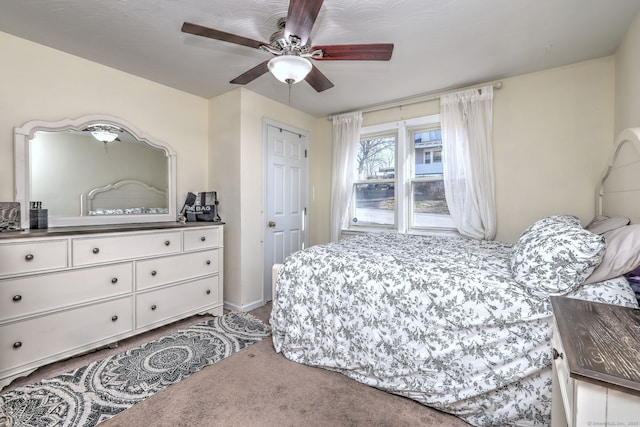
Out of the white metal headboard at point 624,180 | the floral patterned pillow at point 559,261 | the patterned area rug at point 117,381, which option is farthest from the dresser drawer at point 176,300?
the white metal headboard at point 624,180

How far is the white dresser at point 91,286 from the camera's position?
5.78 ft

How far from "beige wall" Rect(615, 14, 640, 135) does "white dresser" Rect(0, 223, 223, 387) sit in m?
3.47

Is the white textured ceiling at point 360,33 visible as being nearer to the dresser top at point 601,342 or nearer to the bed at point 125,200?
the bed at point 125,200

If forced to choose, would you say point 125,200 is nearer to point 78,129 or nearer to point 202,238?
point 78,129

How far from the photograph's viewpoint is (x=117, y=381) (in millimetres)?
1816

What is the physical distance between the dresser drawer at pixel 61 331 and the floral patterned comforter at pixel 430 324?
1.25 metres

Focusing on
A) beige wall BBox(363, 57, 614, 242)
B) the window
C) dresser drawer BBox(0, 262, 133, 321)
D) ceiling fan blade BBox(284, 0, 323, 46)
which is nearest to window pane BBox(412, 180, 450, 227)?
the window

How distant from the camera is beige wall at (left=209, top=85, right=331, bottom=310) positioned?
9.86 feet

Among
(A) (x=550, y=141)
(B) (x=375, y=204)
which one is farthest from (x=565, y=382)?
(B) (x=375, y=204)

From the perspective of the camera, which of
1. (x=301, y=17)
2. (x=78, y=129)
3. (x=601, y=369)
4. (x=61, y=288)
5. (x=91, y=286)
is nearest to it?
(x=601, y=369)

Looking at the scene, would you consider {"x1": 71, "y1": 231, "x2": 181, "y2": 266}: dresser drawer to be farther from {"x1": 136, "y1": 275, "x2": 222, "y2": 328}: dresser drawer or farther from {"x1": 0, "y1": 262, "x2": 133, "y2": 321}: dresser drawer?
{"x1": 136, "y1": 275, "x2": 222, "y2": 328}: dresser drawer

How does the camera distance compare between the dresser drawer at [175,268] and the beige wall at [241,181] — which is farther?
the beige wall at [241,181]

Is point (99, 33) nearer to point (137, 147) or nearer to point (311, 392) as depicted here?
point (137, 147)

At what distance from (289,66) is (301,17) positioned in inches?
10.8
